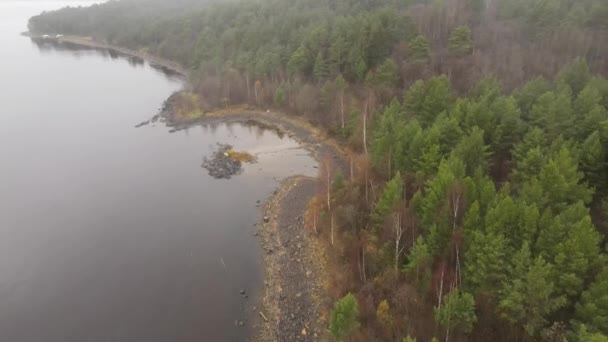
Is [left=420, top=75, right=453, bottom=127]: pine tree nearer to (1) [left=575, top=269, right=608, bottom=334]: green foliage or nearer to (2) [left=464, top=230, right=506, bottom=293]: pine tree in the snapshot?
(2) [left=464, top=230, right=506, bottom=293]: pine tree

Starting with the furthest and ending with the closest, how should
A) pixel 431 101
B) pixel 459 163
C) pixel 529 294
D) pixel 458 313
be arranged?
pixel 431 101, pixel 459 163, pixel 458 313, pixel 529 294

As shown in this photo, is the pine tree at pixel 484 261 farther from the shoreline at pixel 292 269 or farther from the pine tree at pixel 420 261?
the shoreline at pixel 292 269

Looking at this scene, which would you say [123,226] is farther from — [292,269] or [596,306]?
[596,306]

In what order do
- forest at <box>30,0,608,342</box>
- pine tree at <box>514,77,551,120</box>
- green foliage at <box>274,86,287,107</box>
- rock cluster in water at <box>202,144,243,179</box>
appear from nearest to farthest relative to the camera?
forest at <box>30,0,608,342</box>
pine tree at <box>514,77,551,120</box>
rock cluster in water at <box>202,144,243,179</box>
green foliage at <box>274,86,287,107</box>

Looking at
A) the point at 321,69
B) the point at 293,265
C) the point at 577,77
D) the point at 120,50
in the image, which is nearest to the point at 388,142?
the point at 293,265

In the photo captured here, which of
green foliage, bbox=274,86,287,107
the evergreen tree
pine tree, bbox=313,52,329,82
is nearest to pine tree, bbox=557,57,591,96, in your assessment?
the evergreen tree

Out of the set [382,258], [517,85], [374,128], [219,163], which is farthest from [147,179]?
[517,85]
